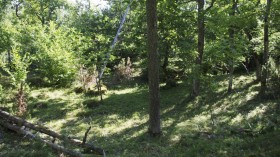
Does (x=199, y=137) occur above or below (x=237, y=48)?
below

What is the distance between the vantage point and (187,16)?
1622cm

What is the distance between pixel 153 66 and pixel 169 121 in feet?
12.7

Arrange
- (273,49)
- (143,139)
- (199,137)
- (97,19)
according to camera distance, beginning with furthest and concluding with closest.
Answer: (97,19) < (273,49) < (143,139) < (199,137)

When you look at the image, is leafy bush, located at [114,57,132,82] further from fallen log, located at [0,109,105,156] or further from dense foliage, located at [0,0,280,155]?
fallen log, located at [0,109,105,156]

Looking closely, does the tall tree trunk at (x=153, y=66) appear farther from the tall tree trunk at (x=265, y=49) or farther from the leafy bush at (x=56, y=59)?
the leafy bush at (x=56, y=59)

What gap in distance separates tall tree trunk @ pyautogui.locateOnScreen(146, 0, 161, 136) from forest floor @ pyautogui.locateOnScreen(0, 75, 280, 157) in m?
0.64

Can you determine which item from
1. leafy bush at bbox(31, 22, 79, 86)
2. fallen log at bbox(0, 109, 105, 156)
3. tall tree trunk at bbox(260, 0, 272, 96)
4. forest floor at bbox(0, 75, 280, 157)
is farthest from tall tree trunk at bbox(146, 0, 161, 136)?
leafy bush at bbox(31, 22, 79, 86)

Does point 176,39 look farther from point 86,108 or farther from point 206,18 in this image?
point 86,108

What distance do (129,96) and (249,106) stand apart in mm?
8208

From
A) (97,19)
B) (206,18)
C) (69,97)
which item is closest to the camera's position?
(206,18)

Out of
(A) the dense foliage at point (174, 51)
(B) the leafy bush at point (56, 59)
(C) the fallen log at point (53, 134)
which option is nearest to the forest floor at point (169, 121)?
(C) the fallen log at point (53, 134)

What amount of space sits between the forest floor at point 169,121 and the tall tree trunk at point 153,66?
640mm

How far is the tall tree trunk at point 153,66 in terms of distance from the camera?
1054 centimetres

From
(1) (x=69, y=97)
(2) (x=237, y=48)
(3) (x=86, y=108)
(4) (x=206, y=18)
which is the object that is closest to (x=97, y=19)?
(1) (x=69, y=97)
